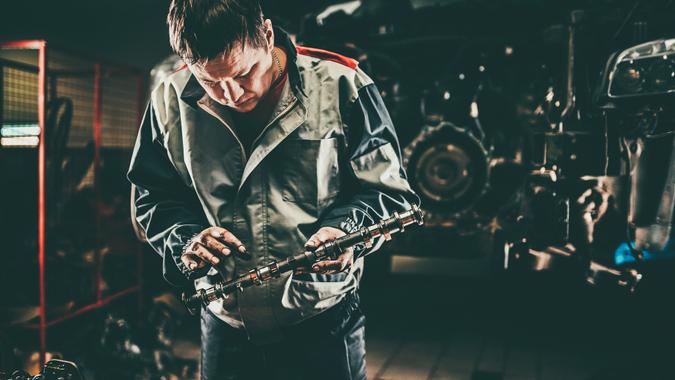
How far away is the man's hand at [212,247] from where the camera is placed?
4.48 ft

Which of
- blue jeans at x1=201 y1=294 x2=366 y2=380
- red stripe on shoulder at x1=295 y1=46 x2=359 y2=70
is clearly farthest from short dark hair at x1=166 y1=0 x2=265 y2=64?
blue jeans at x1=201 y1=294 x2=366 y2=380

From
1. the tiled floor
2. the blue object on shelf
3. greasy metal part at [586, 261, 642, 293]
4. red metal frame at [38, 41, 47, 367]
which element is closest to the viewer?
the blue object on shelf

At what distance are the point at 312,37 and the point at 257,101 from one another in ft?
6.87

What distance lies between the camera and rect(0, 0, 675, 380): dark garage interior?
2.34 meters

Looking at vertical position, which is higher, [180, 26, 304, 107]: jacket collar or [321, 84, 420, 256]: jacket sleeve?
[180, 26, 304, 107]: jacket collar

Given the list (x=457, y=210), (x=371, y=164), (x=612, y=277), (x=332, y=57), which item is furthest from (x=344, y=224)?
(x=457, y=210)

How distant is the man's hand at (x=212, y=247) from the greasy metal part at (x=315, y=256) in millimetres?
68

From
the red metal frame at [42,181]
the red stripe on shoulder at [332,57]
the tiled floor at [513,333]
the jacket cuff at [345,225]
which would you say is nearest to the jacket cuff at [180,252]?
the jacket cuff at [345,225]

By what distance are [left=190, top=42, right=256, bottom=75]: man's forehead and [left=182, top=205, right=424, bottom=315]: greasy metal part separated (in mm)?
512

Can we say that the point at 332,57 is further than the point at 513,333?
No

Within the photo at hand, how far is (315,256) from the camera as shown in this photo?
1317mm

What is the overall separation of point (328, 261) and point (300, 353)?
0.40 meters

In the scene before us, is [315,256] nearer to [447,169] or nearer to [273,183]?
[273,183]

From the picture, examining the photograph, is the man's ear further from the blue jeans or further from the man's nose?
the blue jeans
